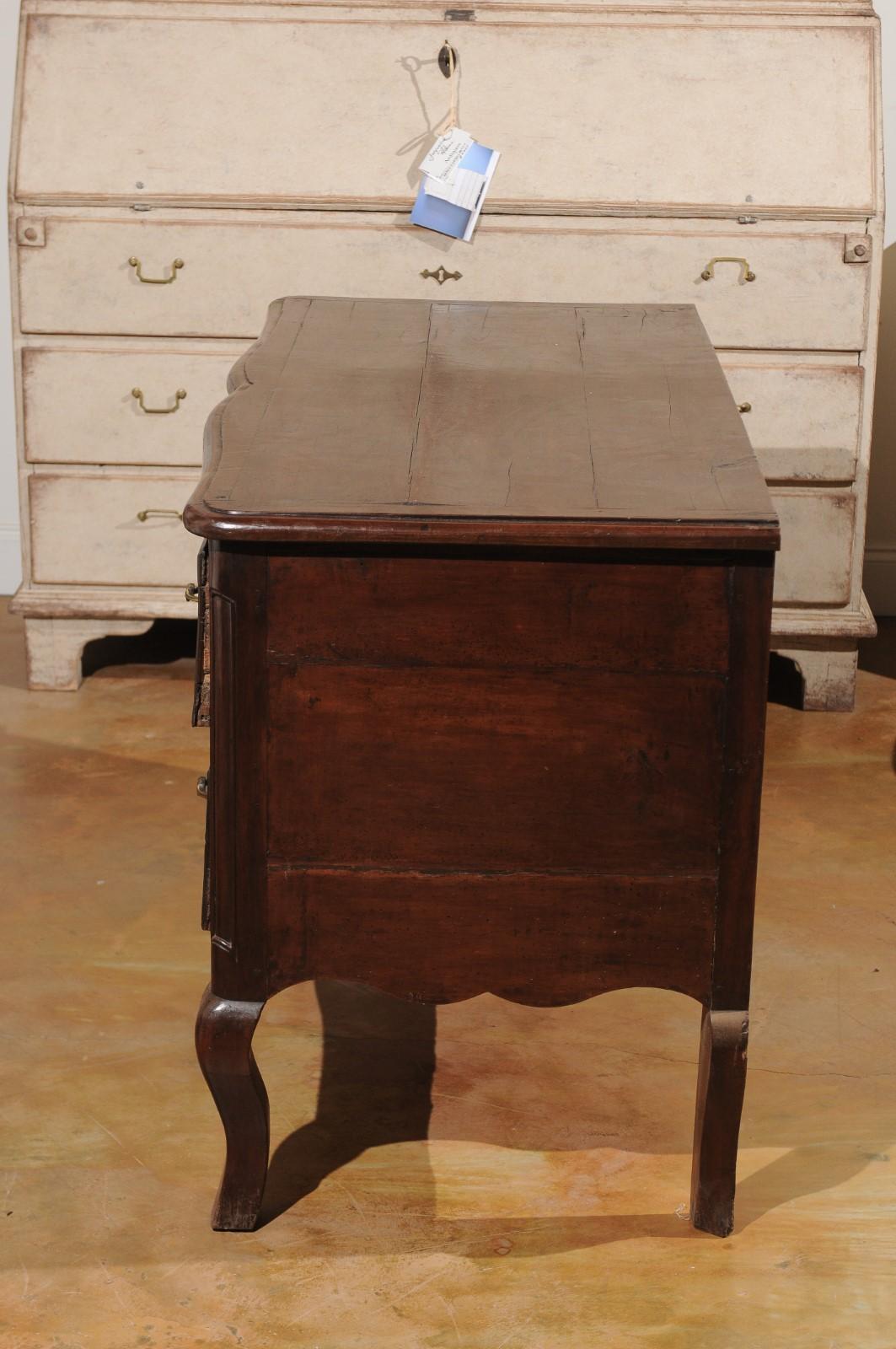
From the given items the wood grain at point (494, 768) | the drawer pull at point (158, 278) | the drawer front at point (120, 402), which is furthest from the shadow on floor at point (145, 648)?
the wood grain at point (494, 768)

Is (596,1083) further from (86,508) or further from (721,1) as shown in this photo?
(721,1)

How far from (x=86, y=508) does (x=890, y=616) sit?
2.35 m

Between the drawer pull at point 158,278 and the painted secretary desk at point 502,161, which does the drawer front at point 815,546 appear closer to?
the painted secretary desk at point 502,161

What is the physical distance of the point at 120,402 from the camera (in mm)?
3717

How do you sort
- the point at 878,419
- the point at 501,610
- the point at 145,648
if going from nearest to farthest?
the point at 501,610, the point at 145,648, the point at 878,419

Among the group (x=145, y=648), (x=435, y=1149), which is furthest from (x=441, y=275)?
(x=435, y=1149)

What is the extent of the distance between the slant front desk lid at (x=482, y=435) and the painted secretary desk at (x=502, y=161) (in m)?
1.13

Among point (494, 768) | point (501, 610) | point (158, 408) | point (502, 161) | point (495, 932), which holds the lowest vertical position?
point (495, 932)

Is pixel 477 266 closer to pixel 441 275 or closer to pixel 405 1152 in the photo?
pixel 441 275

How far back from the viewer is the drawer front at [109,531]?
12.4ft

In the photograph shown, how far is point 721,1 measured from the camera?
3604 mm

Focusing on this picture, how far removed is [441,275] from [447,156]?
260mm

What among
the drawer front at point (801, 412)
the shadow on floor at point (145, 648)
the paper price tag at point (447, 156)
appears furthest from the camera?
the shadow on floor at point (145, 648)

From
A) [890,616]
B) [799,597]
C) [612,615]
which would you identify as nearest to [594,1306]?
[612,615]
